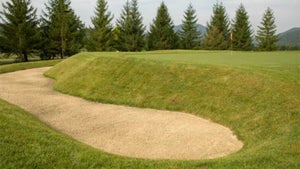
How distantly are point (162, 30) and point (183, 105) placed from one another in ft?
138

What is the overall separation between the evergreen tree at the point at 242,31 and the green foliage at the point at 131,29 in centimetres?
1818

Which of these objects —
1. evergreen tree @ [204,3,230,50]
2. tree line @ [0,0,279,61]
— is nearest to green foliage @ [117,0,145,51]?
tree line @ [0,0,279,61]

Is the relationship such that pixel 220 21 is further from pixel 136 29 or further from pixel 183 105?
pixel 183 105

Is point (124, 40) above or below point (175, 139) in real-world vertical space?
above

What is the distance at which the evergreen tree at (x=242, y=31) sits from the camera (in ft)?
176

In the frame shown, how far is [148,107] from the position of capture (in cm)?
1068

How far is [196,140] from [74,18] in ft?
138

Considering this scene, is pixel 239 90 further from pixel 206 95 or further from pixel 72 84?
pixel 72 84

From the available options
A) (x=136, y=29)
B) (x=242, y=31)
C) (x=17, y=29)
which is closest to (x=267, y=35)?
(x=242, y=31)

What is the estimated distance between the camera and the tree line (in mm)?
38500

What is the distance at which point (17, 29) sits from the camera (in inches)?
1494

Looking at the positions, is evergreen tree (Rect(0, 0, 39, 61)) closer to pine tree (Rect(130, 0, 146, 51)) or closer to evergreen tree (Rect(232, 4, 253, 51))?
pine tree (Rect(130, 0, 146, 51))

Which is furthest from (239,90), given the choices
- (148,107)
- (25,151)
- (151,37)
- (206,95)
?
(151,37)

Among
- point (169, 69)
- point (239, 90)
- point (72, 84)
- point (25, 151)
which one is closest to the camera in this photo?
point (25, 151)
